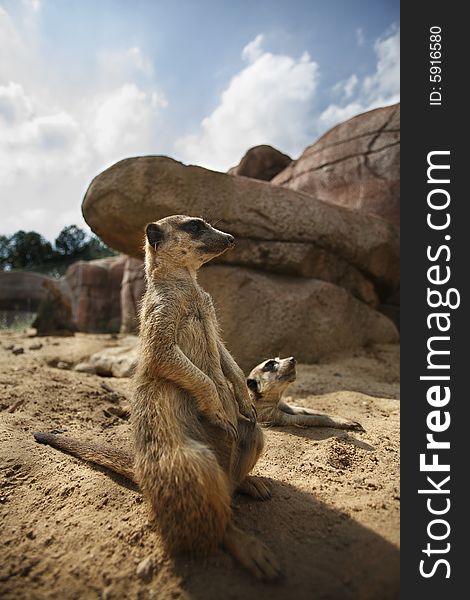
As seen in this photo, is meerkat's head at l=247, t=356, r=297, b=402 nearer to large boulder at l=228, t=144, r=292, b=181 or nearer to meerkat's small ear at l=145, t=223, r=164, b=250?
meerkat's small ear at l=145, t=223, r=164, b=250

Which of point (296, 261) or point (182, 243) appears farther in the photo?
point (296, 261)

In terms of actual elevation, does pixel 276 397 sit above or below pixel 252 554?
above

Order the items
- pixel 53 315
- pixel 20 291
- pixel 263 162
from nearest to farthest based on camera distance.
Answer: pixel 53 315 → pixel 263 162 → pixel 20 291

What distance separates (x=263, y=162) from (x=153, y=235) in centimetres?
1022

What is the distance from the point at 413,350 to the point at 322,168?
27.4 feet

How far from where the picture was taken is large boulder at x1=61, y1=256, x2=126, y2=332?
1717cm

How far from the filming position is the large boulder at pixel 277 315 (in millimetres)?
5770

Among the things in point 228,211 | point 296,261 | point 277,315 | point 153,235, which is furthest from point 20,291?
point 153,235

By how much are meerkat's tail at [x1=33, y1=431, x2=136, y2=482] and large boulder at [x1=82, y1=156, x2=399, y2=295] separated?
3414 mm

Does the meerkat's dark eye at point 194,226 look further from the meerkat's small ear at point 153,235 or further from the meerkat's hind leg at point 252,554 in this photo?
the meerkat's hind leg at point 252,554

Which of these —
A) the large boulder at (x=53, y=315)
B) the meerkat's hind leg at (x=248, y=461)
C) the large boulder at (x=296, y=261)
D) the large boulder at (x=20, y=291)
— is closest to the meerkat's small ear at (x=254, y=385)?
the meerkat's hind leg at (x=248, y=461)

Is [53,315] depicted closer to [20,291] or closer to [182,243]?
[182,243]

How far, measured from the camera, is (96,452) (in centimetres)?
244

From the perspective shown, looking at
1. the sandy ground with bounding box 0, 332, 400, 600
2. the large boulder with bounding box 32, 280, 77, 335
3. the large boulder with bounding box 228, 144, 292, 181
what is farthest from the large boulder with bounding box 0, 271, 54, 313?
the sandy ground with bounding box 0, 332, 400, 600
